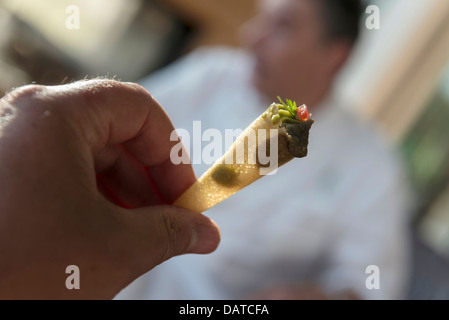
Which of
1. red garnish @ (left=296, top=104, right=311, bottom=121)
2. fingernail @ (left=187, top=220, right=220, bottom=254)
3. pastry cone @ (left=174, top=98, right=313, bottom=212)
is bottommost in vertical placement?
fingernail @ (left=187, top=220, right=220, bottom=254)

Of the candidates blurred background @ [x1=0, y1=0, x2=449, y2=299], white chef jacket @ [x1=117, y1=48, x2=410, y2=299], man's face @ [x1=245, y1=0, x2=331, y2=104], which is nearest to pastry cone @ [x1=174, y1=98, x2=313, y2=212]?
white chef jacket @ [x1=117, y1=48, x2=410, y2=299]

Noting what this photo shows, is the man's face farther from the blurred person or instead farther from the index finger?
the index finger

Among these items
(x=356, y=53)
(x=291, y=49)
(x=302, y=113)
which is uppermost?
(x=356, y=53)

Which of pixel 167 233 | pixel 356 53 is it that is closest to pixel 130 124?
pixel 167 233

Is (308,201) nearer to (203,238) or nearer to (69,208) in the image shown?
(203,238)

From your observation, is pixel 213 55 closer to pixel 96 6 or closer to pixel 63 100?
pixel 96 6
